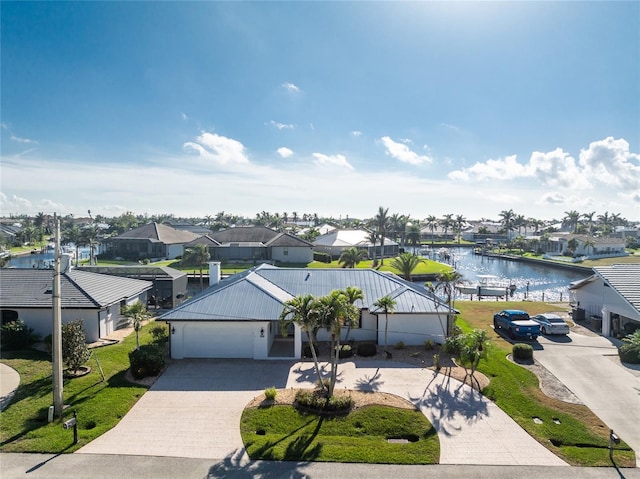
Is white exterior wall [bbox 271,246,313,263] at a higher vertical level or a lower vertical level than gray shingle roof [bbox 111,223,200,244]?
lower

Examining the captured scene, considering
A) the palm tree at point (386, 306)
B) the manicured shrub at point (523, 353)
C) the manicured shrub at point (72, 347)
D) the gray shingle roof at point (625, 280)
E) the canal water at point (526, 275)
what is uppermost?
the gray shingle roof at point (625, 280)

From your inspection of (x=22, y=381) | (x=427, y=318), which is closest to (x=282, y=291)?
(x=427, y=318)

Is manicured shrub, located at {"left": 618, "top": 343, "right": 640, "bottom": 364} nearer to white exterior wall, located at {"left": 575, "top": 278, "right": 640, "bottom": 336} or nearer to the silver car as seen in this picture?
white exterior wall, located at {"left": 575, "top": 278, "right": 640, "bottom": 336}

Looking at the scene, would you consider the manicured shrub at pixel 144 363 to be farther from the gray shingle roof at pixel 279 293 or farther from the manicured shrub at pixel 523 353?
the manicured shrub at pixel 523 353

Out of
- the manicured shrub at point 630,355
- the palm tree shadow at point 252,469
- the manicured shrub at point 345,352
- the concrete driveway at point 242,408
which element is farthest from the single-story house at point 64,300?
the manicured shrub at point 630,355

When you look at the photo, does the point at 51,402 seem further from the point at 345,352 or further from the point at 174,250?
the point at 174,250

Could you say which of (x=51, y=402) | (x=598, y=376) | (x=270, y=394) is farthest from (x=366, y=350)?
(x=51, y=402)

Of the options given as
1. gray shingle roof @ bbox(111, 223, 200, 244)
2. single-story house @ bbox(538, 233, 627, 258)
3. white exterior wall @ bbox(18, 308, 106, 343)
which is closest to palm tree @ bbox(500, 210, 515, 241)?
single-story house @ bbox(538, 233, 627, 258)
